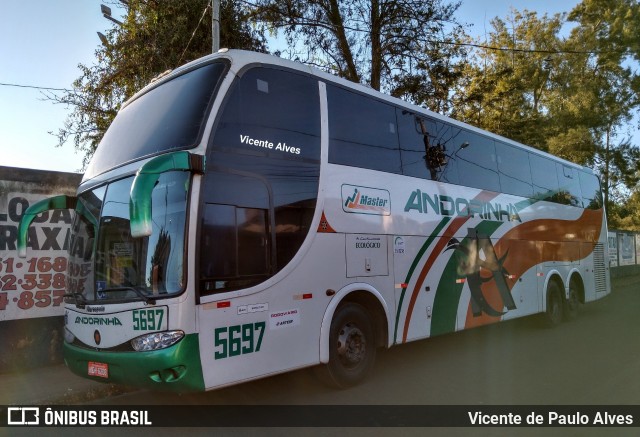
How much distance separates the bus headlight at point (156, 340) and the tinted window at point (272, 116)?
189 cm

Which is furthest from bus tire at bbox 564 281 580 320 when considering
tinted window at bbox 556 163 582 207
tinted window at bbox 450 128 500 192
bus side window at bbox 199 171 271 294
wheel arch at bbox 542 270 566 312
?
bus side window at bbox 199 171 271 294

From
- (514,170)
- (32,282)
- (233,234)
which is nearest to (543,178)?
(514,170)

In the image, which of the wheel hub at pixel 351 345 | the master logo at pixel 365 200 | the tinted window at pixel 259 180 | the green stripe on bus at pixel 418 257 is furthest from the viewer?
the green stripe on bus at pixel 418 257

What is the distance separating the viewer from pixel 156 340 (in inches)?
180

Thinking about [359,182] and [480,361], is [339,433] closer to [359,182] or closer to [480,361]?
[359,182]

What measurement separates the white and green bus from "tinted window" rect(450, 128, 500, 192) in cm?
9

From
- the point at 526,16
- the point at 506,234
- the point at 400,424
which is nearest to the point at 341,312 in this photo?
the point at 400,424

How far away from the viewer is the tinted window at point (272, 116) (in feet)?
17.2

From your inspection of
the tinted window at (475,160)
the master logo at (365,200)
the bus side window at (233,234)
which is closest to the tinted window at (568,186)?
the tinted window at (475,160)

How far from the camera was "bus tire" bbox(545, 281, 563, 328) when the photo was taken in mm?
10962

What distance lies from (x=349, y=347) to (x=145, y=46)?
1046cm

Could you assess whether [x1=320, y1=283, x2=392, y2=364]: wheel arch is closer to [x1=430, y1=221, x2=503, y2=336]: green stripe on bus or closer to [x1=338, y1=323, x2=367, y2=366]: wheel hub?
[x1=338, y1=323, x2=367, y2=366]: wheel hub

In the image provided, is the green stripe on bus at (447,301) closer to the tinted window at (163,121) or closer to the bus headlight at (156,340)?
the bus headlight at (156,340)

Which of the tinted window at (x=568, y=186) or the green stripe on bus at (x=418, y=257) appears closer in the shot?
the green stripe on bus at (x=418, y=257)
